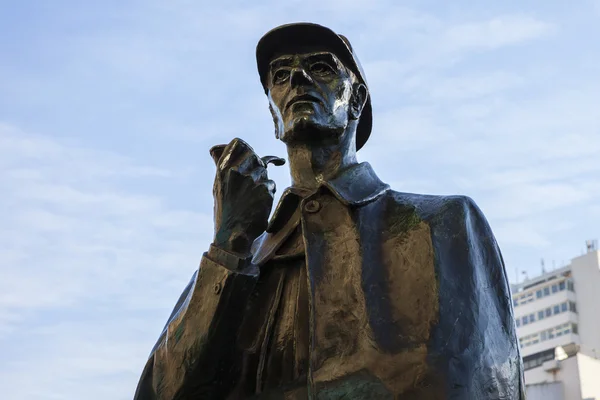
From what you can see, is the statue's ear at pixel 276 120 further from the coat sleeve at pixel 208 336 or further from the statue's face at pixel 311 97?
the coat sleeve at pixel 208 336

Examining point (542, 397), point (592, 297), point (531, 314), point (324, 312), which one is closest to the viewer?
point (324, 312)

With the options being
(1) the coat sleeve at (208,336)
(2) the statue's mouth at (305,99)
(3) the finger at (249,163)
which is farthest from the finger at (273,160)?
(1) the coat sleeve at (208,336)

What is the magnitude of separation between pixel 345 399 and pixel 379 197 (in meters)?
1.26

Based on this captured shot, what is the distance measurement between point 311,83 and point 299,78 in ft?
0.24

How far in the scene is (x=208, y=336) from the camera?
531 cm

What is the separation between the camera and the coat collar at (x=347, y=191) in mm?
5578

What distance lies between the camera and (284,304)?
5547mm

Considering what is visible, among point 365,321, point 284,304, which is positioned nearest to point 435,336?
point 365,321

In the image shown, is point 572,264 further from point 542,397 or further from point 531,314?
point 542,397

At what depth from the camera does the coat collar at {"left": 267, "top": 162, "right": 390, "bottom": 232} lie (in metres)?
5.58

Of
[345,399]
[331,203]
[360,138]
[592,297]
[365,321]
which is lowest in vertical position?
[345,399]

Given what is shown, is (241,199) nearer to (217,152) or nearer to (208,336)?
(217,152)

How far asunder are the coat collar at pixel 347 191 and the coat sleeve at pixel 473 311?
1.38 feet

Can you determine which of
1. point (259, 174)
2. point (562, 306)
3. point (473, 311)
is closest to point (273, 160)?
point (259, 174)
